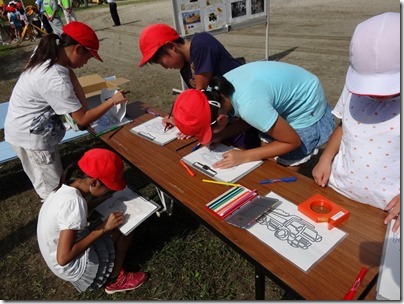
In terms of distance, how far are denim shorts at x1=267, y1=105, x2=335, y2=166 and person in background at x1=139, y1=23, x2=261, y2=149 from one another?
45 centimetres

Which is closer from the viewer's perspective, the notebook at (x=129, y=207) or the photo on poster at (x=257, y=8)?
the notebook at (x=129, y=207)

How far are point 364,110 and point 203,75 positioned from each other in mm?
1255

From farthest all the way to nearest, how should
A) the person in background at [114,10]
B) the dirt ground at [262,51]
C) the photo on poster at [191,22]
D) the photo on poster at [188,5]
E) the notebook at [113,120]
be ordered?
the person in background at [114,10], the dirt ground at [262,51], the photo on poster at [191,22], the photo on poster at [188,5], the notebook at [113,120]

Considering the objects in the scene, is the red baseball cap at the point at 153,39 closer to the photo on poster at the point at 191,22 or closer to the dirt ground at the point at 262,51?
the dirt ground at the point at 262,51

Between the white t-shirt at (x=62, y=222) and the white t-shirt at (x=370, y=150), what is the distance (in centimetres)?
134

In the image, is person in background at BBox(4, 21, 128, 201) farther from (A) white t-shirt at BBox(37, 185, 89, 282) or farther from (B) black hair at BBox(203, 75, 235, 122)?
A: (B) black hair at BBox(203, 75, 235, 122)

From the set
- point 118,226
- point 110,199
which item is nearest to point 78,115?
point 110,199

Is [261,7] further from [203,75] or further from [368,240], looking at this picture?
[368,240]

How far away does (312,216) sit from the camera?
1.36 meters

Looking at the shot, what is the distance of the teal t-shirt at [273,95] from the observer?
161cm

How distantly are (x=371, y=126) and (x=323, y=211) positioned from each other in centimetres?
42

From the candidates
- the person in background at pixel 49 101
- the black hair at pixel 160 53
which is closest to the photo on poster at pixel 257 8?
the black hair at pixel 160 53

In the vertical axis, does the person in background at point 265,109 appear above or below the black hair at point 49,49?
below

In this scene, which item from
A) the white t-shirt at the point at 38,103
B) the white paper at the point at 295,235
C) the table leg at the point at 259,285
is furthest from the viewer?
the white t-shirt at the point at 38,103
